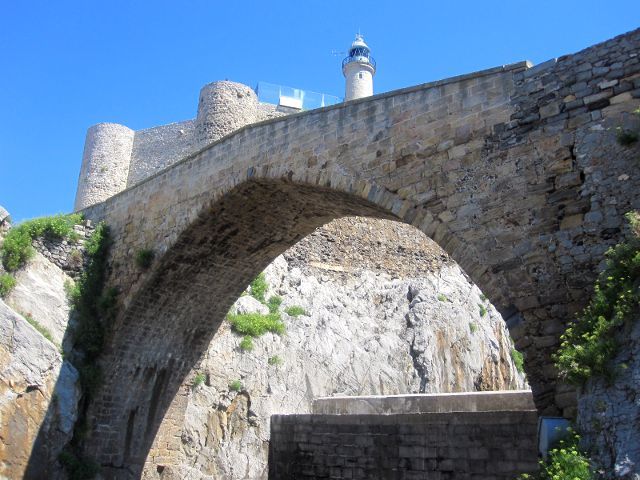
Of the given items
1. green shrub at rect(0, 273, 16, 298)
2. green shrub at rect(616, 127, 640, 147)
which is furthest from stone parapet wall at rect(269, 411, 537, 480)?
green shrub at rect(0, 273, 16, 298)

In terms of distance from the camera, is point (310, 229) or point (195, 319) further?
point (195, 319)

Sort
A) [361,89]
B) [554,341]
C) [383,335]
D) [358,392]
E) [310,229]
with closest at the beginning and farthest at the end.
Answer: [554,341], [310,229], [358,392], [383,335], [361,89]

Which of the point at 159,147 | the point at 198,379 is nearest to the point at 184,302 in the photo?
the point at 198,379

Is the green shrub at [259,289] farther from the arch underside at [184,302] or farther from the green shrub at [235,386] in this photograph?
the arch underside at [184,302]

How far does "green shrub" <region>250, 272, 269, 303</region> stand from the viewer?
15320 mm

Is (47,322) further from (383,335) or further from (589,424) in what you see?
(589,424)

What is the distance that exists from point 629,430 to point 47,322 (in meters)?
9.22

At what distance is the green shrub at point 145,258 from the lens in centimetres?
1072

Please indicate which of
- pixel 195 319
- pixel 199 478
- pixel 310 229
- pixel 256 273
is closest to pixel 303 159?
pixel 310 229

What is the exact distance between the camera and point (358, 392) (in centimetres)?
1465

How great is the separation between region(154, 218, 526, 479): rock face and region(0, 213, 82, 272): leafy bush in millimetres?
3510

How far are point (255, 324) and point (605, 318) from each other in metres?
10.1

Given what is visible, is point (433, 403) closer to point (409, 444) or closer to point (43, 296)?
point (409, 444)

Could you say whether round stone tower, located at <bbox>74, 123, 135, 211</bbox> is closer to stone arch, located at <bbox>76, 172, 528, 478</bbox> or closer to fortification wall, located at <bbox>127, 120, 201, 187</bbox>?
fortification wall, located at <bbox>127, 120, 201, 187</bbox>
